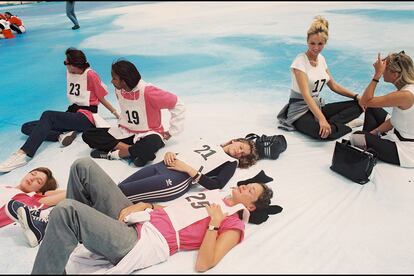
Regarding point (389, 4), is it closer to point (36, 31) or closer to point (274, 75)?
point (274, 75)

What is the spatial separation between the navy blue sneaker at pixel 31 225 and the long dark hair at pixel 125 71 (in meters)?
1.16

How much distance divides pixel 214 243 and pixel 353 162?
4.35 feet

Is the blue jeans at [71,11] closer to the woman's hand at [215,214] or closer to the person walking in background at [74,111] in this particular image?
the person walking in background at [74,111]

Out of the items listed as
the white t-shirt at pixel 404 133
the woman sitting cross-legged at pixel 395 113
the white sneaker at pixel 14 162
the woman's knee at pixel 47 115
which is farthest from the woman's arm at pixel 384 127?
the white sneaker at pixel 14 162

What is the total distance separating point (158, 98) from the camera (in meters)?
2.90

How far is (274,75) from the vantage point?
16.0 feet

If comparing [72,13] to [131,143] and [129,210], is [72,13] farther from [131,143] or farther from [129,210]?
[129,210]

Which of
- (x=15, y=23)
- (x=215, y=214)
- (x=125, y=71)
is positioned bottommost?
(x=215, y=214)

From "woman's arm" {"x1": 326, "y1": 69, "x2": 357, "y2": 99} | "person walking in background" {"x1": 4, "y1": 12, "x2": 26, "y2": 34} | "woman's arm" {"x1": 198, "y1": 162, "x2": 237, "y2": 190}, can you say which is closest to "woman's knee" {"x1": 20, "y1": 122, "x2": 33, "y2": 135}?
"person walking in background" {"x1": 4, "y1": 12, "x2": 26, "y2": 34}

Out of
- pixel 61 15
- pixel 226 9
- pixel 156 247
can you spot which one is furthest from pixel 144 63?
pixel 226 9

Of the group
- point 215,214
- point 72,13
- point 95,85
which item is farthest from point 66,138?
point 215,214

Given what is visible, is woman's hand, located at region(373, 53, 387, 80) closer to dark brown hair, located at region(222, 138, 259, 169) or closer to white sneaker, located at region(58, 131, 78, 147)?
dark brown hair, located at region(222, 138, 259, 169)

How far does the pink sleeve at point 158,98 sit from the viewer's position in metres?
2.88

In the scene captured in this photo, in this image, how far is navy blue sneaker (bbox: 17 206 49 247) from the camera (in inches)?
78.9
